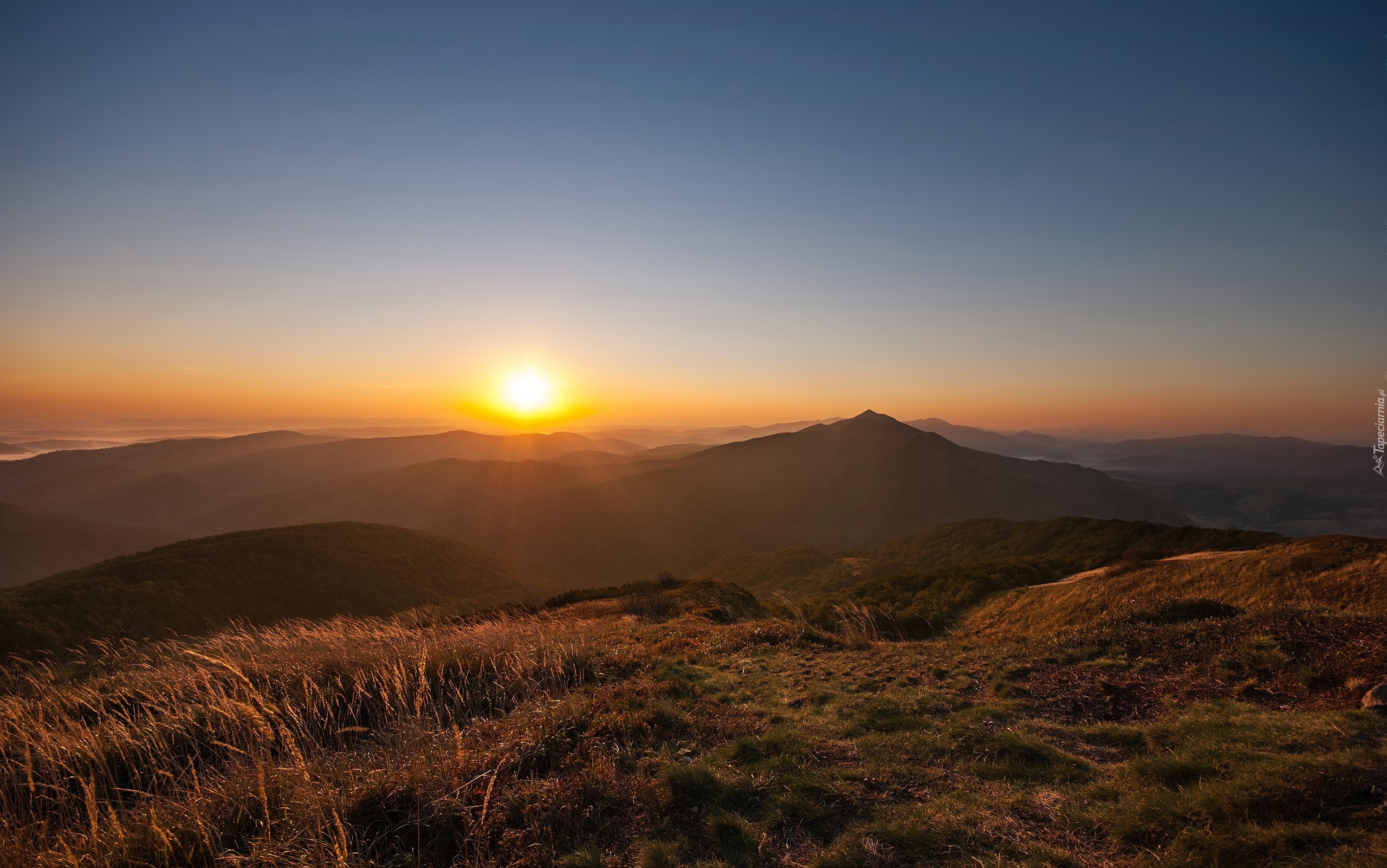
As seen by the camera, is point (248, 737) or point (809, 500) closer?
point (248, 737)

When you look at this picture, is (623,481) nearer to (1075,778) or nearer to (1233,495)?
(1075,778)

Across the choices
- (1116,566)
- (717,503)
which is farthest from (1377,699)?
(717,503)

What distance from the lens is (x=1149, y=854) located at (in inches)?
157

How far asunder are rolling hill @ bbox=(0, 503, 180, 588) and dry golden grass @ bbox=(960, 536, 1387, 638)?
136 meters

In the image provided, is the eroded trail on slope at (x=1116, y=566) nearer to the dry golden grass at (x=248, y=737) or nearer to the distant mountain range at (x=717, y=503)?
the dry golden grass at (x=248, y=737)

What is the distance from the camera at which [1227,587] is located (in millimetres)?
13242

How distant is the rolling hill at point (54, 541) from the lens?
95.4 metres

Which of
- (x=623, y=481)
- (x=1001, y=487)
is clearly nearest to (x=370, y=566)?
(x=623, y=481)

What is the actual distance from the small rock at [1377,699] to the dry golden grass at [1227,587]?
4894 mm

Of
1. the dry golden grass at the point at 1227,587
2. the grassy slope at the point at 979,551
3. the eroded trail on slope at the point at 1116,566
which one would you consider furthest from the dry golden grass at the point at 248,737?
the grassy slope at the point at 979,551

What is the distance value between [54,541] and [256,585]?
105 m

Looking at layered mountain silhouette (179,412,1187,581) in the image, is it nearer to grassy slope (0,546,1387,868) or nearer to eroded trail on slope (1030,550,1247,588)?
eroded trail on slope (1030,550,1247,588)

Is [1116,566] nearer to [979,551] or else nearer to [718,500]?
[979,551]

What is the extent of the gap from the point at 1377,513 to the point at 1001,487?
14772 centimetres
